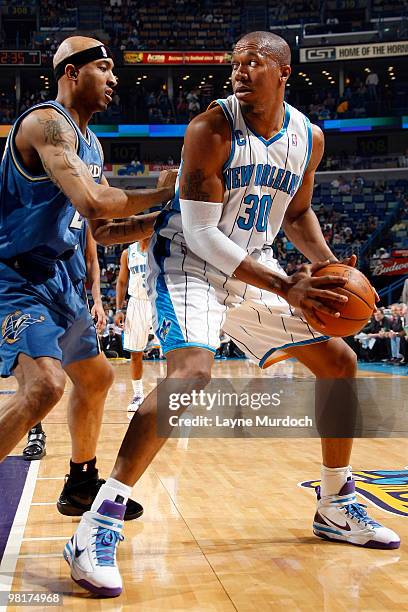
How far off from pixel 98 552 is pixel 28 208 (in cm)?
143

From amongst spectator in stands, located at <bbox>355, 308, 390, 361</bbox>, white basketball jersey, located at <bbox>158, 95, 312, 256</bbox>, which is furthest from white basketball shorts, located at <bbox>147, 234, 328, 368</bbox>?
spectator in stands, located at <bbox>355, 308, 390, 361</bbox>

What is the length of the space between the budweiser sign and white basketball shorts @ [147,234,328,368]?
19.7 m

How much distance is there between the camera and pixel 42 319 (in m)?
3.14

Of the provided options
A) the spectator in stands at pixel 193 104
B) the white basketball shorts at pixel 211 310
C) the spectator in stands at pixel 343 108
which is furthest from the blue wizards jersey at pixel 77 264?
the spectator in stands at pixel 343 108

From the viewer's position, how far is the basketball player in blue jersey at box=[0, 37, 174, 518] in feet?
9.69

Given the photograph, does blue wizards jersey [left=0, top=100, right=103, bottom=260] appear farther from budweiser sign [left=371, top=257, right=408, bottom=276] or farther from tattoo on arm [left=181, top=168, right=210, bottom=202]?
budweiser sign [left=371, top=257, right=408, bottom=276]

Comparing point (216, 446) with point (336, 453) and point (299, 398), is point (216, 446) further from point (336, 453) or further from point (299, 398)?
point (299, 398)

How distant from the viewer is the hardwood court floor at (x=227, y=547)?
2.64 meters

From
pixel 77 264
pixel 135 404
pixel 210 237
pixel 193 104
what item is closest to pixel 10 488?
pixel 77 264

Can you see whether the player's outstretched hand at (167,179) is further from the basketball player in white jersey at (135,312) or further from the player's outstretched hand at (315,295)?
the basketball player in white jersey at (135,312)

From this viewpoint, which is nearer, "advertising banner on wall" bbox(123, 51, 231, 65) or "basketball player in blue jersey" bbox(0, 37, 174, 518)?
"basketball player in blue jersey" bbox(0, 37, 174, 518)

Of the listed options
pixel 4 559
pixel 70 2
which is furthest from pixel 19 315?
pixel 70 2

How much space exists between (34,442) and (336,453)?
2.67 m

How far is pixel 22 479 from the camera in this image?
4672mm
